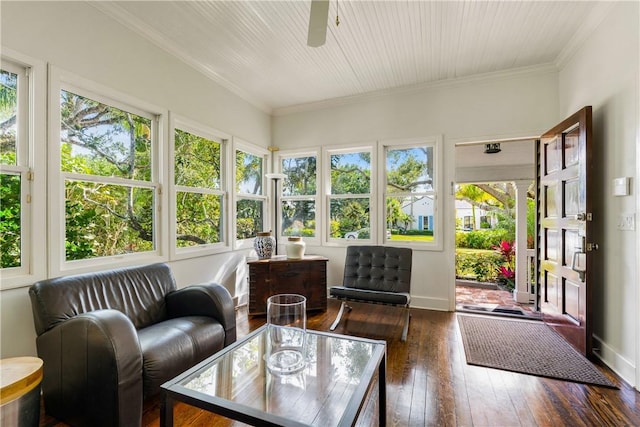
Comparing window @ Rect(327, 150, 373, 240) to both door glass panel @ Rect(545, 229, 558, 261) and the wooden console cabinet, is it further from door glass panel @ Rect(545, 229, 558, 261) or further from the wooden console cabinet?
door glass panel @ Rect(545, 229, 558, 261)

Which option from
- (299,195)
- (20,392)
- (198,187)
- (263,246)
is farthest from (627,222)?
(198,187)

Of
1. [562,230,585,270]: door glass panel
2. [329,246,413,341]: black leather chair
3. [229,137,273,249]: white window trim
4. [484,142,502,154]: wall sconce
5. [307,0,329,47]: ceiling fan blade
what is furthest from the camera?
[484,142,502,154]: wall sconce

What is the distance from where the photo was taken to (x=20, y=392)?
1293 mm

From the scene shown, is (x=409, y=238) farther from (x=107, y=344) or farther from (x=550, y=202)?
(x=107, y=344)

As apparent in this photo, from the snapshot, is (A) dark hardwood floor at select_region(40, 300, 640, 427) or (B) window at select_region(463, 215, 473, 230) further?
(B) window at select_region(463, 215, 473, 230)

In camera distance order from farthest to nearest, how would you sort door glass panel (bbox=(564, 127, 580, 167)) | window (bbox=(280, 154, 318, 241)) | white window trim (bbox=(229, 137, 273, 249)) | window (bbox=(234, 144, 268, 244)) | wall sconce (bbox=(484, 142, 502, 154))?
window (bbox=(280, 154, 318, 241))
wall sconce (bbox=(484, 142, 502, 154))
window (bbox=(234, 144, 268, 244))
white window trim (bbox=(229, 137, 273, 249))
door glass panel (bbox=(564, 127, 580, 167))

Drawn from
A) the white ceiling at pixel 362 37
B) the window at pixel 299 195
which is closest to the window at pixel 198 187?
the white ceiling at pixel 362 37

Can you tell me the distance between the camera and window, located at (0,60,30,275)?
1.86m

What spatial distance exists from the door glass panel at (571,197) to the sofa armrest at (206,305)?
3.09 metres

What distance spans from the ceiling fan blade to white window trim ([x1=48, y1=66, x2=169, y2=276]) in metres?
1.80

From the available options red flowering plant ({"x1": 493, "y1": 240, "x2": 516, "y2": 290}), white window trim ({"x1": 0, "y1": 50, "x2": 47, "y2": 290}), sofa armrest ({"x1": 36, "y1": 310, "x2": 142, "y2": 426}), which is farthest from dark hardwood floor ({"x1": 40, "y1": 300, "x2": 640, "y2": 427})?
red flowering plant ({"x1": 493, "y1": 240, "x2": 516, "y2": 290})

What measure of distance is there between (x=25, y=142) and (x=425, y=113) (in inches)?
154

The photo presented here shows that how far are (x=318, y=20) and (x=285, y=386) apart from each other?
1950 millimetres

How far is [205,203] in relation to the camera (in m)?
3.48
